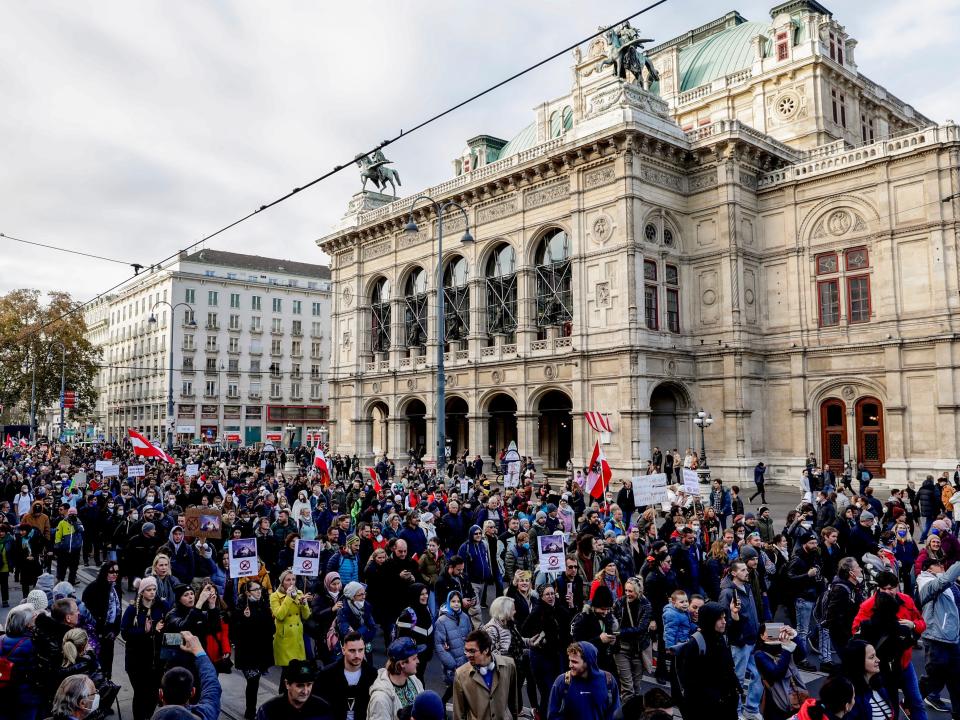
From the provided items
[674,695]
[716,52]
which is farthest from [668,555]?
[716,52]

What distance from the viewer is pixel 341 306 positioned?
4988 cm

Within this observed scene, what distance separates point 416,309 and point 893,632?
127 feet

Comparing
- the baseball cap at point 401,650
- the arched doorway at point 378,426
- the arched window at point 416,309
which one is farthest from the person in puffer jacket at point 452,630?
the arched doorway at point 378,426

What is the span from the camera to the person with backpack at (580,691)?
19.8ft

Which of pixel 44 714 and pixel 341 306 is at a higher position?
pixel 341 306

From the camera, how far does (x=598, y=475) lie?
19203 mm

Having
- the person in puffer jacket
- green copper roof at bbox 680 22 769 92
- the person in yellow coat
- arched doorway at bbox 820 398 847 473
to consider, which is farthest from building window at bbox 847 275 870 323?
the person in yellow coat

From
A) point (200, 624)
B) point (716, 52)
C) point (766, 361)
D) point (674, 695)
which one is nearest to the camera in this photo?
point (200, 624)

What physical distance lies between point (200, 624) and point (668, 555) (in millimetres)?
6095

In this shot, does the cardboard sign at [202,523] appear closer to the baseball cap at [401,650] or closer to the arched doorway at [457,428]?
the baseball cap at [401,650]

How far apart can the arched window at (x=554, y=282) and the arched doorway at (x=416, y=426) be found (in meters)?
11.4

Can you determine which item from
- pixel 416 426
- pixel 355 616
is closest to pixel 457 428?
pixel 416 426

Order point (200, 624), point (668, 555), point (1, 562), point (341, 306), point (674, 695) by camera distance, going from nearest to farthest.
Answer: point (200, 624)
point (674, 695)
point (668, 555)
point (1, 562)
point (341, 306)

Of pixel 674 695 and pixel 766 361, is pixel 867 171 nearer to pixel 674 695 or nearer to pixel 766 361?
pixel 766 361
